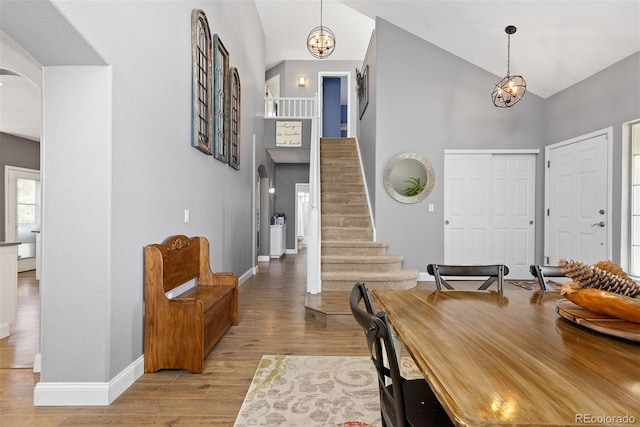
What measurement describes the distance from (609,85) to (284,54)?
25.1 feet

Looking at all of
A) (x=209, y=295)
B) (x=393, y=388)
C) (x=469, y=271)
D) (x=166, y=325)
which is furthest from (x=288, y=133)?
(x=393, y=388)

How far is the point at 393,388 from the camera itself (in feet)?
3.02

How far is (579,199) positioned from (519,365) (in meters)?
5.02

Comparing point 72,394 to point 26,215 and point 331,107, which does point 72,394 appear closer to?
point 26,215

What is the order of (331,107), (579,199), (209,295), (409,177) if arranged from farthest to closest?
(331,107) → (409,177) → (579,199) → (209,295)

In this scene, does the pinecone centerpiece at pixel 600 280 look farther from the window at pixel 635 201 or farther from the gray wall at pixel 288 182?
the gray wall at pixel 288 182

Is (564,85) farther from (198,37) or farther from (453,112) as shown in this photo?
(198,37)


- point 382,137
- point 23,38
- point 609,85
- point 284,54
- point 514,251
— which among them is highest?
point 284,54

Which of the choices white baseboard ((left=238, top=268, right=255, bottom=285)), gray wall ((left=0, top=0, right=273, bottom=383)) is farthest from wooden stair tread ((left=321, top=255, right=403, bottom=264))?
gray wall ((left=0, top=0, right=273, bottom=383))

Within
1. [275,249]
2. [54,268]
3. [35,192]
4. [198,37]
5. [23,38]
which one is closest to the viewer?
[23,38]

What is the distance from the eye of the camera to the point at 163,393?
2121 mm

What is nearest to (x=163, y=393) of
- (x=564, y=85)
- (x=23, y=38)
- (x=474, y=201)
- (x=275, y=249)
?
(x=23, y=38)

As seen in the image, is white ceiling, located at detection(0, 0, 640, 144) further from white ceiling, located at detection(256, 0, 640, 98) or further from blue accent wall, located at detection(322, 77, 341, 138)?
blue accent wall, located at detection(322, 77, 341, 138)

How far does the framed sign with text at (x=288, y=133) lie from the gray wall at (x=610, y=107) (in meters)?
4.87
